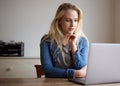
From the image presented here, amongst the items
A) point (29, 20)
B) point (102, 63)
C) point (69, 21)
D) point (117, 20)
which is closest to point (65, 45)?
point (69, 21)

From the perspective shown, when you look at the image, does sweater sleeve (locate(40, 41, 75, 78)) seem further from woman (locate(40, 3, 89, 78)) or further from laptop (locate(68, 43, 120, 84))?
laptop (locate(68, 43, 120, 84))

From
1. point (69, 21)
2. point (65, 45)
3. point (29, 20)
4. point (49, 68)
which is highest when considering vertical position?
point (29, 20)

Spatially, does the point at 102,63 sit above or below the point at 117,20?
below

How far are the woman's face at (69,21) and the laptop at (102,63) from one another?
1.98 ft

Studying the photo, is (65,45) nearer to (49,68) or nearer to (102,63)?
(49,68)

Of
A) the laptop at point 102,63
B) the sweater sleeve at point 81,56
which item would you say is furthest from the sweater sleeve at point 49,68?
the laptop at point 102,63

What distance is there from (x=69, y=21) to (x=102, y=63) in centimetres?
66

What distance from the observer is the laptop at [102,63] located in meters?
1.14

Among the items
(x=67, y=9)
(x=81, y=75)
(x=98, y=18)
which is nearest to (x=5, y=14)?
(x=98, y=18)

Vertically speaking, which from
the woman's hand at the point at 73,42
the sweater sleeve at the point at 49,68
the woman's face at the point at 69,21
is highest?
the woman's face at the point at 69,21

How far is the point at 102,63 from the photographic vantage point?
1163 millimetres

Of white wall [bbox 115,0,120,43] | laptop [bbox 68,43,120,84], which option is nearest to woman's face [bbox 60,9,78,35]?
laptop [bbox 68,43,120,84]

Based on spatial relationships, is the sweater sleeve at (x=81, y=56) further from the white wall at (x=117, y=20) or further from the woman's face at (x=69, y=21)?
the white wall at (x=117, y=20)

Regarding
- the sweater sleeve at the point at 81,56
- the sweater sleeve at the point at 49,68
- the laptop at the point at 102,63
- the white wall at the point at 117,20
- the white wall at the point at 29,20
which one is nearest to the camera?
the laptop at the point at 102,63
